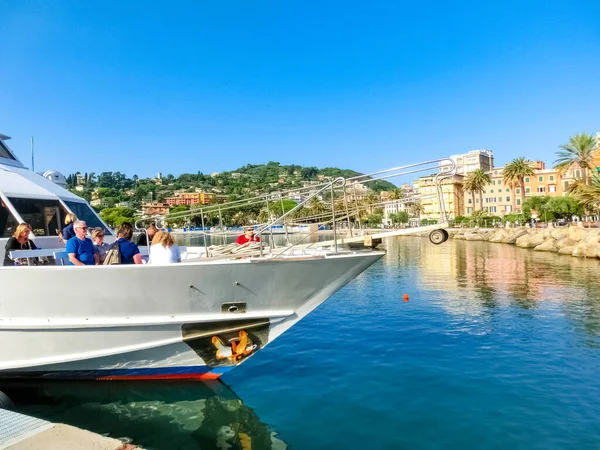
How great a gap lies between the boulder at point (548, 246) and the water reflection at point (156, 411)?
39.0 meters

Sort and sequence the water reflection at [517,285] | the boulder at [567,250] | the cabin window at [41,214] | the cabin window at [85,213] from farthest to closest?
the boulder at [567,250], the water reflection at [517,285], the cabin window at [85,213], the cabin window at [41,214]

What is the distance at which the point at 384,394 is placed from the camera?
7.62 m

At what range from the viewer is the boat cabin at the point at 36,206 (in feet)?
25.7

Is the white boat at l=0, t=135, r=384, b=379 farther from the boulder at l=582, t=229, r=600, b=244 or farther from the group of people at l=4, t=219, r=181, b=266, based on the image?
the boulder at l=582, t=229, r=600, b=244

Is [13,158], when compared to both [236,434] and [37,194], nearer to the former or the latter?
[37,194]

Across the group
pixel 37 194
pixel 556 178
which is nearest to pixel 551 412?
pixel 37 194

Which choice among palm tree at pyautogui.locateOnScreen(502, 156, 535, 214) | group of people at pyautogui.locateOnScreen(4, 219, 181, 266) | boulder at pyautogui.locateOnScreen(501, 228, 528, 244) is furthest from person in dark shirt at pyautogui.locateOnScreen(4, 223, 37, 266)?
palm tree at pyautogui.locateOnScreen(502, 156, 535, 214)

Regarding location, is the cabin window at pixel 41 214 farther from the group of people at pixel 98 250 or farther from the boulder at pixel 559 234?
the boulder at pixel 559 234

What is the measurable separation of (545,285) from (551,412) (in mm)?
14534

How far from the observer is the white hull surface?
21.9 ft

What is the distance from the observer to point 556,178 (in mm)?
94125

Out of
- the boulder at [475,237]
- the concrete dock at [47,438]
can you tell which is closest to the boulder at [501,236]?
the boulder at [475,237]

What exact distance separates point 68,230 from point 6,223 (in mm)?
1085

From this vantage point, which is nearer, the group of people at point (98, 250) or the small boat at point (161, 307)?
the small boat at point (161, 307)
